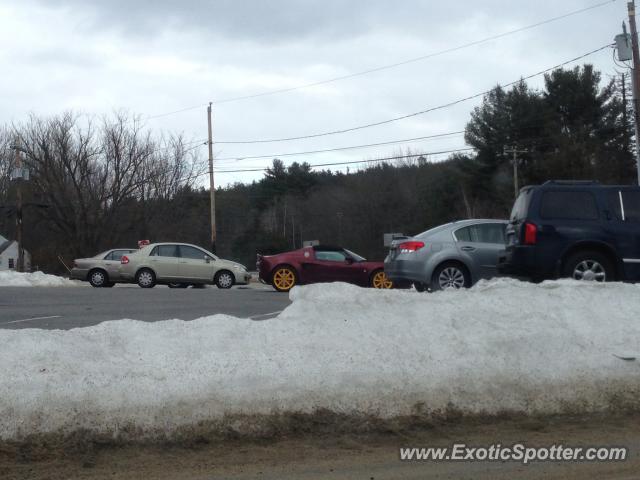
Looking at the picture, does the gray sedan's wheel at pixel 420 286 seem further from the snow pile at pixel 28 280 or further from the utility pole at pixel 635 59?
the utility pole at pixel 635 59

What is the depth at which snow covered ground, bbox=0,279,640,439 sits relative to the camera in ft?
20.7

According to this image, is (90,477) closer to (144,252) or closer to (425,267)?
(425,267)

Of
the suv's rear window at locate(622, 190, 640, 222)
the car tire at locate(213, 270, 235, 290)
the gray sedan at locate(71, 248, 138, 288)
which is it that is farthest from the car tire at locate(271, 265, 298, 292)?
the suv's rear window at locate(622, 190, 640, 222)

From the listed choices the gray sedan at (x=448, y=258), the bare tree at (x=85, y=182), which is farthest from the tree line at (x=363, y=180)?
the gray sedan at (x=448, y=258)

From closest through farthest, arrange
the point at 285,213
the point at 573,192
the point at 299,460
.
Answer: the point at 299,460 < the point at 573,192 < the point at 285,213

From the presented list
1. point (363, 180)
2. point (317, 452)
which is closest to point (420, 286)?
point (317, 452)

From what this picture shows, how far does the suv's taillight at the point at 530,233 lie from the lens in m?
12.0

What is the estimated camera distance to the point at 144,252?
25.3 meters

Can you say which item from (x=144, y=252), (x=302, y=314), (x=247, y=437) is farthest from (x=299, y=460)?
(x=144, y=252)

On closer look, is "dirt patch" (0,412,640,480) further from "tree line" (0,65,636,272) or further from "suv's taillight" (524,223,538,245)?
"tree line" (0,65,636,272)

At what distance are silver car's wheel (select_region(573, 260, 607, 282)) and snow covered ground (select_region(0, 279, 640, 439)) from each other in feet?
12.3

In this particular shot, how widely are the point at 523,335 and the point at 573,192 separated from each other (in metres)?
5.39

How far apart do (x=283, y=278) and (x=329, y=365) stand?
1438 centimetres

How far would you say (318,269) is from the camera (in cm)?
2116
